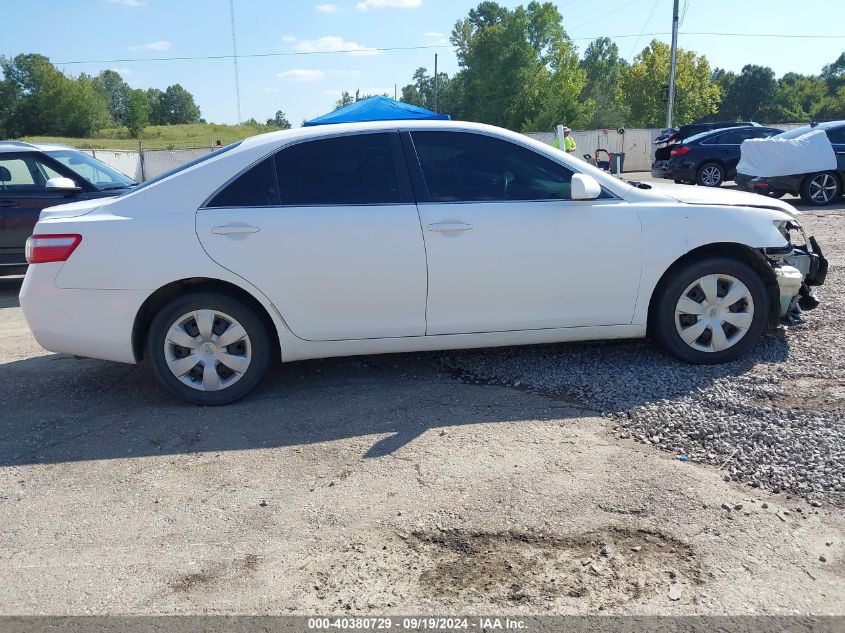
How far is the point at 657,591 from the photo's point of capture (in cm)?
271

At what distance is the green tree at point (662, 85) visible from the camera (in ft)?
177

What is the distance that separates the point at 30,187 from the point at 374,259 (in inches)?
248

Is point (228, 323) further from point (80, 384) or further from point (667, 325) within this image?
point (667, 325)

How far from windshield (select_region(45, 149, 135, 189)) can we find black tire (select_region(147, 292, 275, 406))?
17.4ft

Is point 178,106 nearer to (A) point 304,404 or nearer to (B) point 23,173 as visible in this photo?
(B) point 23,173

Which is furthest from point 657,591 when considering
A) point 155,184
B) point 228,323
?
point 155,184

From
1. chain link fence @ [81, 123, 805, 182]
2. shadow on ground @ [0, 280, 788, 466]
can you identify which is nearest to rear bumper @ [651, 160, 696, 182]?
chain link fence @ [81, 123, 805, 182]

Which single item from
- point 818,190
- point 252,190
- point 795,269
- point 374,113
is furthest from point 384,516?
point 818,190

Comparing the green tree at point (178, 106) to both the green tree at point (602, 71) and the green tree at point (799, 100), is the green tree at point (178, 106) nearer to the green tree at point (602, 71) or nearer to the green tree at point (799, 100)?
the green tree at point (602, 71)

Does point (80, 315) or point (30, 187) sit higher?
point (30, 187)

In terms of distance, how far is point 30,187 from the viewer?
→ 888 centimetres

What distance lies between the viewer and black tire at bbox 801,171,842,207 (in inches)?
552

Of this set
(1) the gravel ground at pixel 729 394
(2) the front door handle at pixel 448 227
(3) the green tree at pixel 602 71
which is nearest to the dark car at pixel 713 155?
(1) the gravel ground at pixel 729 394

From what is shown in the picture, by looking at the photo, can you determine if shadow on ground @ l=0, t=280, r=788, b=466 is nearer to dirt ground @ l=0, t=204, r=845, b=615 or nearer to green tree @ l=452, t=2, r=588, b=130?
dirt ground @ l=0, t=204, r=845, b=615
